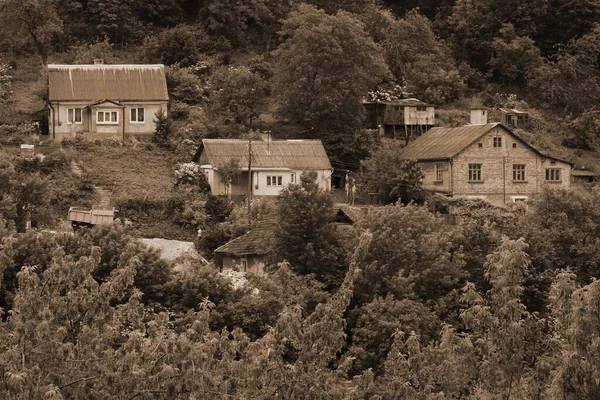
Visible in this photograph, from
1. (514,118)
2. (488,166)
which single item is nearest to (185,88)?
(488,166)

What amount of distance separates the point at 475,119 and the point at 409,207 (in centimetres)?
1395

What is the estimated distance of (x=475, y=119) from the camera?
5497cm

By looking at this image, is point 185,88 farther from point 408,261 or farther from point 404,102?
point 408,261

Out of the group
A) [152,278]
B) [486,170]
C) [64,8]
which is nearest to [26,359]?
[152,278]

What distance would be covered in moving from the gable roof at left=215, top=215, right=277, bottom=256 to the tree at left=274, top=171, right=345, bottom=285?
0.90 metres

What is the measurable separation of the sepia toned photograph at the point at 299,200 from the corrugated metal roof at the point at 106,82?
10cm

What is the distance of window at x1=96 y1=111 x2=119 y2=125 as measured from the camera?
51906 mm

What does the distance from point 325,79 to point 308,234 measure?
1352cm

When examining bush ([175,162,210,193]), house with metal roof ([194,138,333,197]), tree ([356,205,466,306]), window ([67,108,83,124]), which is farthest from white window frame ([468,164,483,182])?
window ([67,108,83,124])

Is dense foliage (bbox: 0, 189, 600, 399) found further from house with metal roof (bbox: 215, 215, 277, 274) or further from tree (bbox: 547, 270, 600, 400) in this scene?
house with metal roof (bbox: 215, 215, 277, 274)

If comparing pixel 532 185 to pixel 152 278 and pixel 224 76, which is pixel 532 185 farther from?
pixel 152 278

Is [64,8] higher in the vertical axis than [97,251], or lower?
higher

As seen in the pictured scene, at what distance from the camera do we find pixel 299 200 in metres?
40.2

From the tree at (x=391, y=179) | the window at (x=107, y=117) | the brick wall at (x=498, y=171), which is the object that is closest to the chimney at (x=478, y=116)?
the brick wall at (x=498, y=171)
